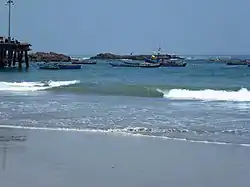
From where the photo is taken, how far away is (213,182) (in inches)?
357

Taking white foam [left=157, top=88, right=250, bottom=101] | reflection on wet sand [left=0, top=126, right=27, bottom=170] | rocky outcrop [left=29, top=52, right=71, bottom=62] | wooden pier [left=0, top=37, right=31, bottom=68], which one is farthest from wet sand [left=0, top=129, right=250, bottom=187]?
rocky outcrop [left=29, top=52, right=71, bottom=62]

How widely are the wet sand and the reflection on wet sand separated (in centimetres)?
2

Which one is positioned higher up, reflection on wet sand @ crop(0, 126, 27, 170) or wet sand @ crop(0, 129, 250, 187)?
wet sand @ crop(0, 129, 250, 187)

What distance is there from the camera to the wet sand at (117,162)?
902cm

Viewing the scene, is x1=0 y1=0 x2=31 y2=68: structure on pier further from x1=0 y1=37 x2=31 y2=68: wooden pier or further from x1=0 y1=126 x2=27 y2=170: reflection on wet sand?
x1=0 y1=126 x2=27 y2=170: reflection on wet sand

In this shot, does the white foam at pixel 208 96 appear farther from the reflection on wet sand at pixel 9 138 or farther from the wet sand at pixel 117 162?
the wet sand at pixel 117 162

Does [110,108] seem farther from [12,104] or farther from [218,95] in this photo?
[218,95]

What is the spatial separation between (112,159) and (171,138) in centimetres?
308

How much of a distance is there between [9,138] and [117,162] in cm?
389

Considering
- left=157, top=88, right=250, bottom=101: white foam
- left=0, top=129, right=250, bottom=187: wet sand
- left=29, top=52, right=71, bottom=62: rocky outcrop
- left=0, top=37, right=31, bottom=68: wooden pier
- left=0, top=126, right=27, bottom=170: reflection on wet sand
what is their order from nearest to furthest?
left=0, top=129, right=250, bottom=187: wet sand
left=0, top=126, right=27, bottom=170: reflection on wet sand
left=157, top=88, right=250, bottom=101: white foam
left=0, top=37, right=31, bottom=68: wooden pier
left=29, top=52, right=71, bottom=62: rocky outcrop

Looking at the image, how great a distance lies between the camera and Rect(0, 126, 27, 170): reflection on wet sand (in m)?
11.8

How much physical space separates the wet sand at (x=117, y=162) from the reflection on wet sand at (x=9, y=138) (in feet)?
0.07

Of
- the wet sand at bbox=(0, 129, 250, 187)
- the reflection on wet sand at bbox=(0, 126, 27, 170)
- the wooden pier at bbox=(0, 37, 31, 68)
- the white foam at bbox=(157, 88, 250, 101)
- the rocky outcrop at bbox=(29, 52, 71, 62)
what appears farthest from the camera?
the rocky outcrop at bbox=(29, 52, 71, 62)

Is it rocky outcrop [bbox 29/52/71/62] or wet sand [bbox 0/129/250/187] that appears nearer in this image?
wet sand [bbox 0/129/250/187]
